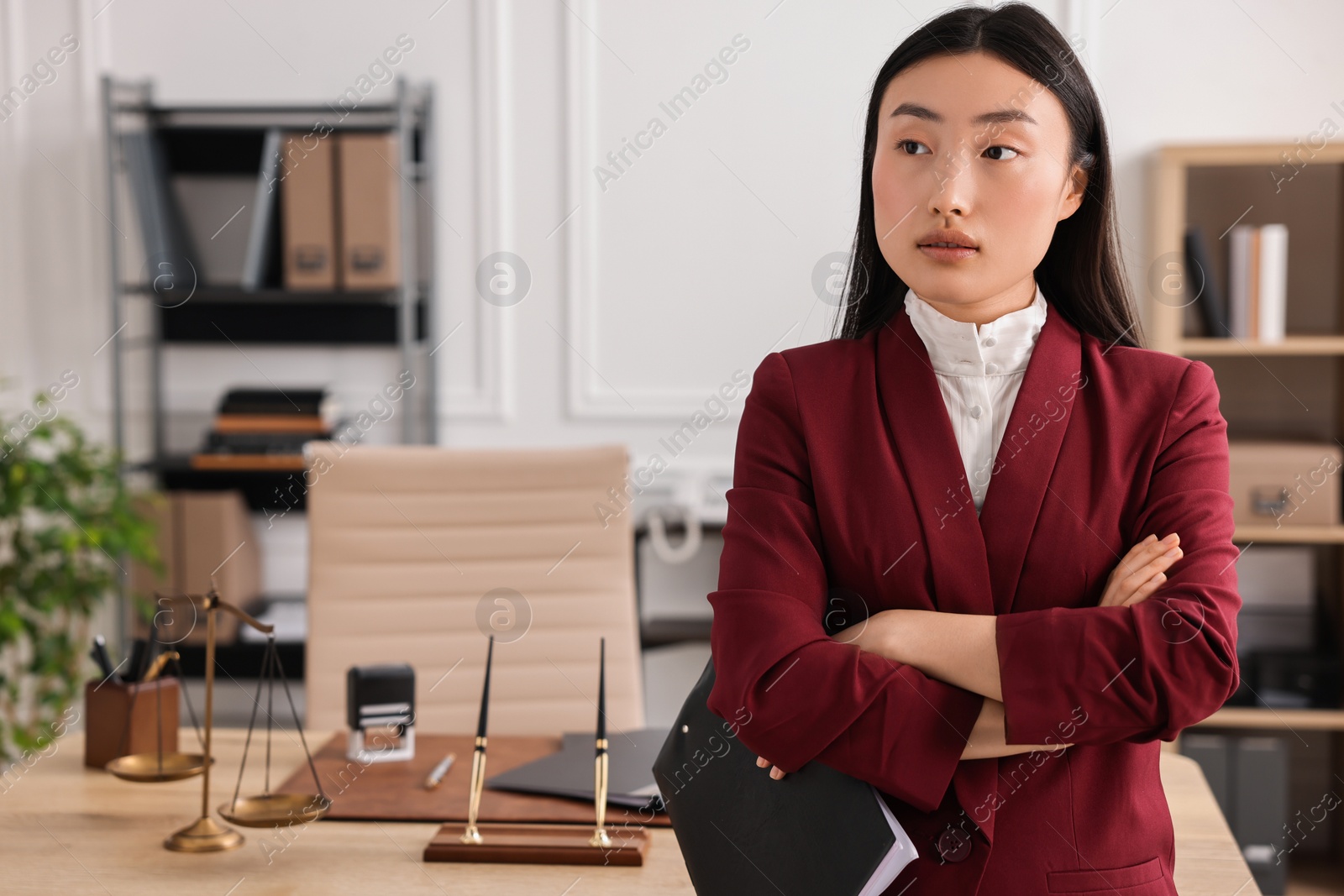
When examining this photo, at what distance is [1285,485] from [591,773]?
195 centimetres

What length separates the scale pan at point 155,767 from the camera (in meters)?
1.33

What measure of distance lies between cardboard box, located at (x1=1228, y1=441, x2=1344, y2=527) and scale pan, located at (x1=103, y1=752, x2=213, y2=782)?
89.8 inches

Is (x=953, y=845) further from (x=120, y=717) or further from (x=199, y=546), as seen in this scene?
(x=199, y=546)

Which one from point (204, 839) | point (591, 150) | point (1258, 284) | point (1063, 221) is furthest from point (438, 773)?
point (1258, 284)

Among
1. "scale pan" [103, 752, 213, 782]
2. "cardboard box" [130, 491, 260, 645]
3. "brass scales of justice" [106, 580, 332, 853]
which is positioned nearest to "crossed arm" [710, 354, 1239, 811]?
"brass scales of justice" [106, 580, 332, 853]

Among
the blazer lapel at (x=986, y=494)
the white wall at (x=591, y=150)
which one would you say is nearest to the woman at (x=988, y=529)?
the blazer lapel at (x=986, y=494)

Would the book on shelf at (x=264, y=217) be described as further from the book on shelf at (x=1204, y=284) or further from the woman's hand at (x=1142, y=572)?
the woman's hand at (x=1142, y=572)

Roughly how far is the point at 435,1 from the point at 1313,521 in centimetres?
259

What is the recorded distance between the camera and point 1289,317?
2.95m

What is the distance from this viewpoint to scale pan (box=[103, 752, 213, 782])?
4.38ft

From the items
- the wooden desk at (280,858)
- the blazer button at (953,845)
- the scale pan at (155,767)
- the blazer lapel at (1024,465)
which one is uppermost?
the blazer lapel at (1024,465)

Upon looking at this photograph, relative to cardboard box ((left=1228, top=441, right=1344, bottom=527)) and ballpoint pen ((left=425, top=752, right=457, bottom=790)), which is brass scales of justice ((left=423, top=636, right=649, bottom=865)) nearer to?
ballpoint pen ((left=425, top=752, right=457, bottom=790))

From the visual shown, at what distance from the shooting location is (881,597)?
41.0 inches

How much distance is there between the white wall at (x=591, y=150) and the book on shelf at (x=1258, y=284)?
249mm
